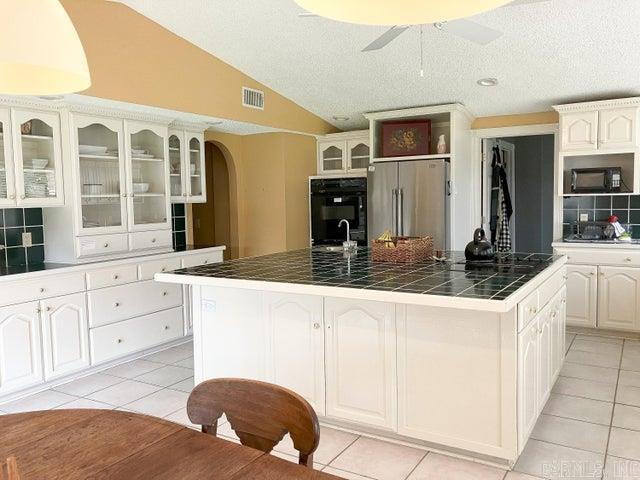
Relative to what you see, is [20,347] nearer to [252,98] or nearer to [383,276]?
[383,276]

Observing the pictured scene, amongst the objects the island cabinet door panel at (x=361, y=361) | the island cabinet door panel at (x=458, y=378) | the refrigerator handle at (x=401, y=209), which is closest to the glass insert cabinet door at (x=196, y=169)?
the refrigerator handle at (x=401, y=209)

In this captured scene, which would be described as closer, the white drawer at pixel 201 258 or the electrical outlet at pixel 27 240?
the electrical outlet at pixel 27 240

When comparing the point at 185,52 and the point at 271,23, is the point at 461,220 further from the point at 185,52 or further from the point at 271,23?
the point at 185,52

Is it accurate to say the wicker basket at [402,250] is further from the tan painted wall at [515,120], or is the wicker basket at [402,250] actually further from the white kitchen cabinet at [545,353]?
the tan painted wall at [515,120]

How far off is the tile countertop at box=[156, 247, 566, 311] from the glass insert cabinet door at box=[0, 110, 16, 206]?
1447 millimetres

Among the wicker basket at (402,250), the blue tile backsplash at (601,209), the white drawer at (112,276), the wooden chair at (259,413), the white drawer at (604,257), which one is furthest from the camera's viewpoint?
the blue tile backsplash at (601,209)

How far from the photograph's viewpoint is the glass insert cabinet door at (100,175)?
4117mm

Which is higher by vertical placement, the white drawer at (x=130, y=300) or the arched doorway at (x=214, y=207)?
the arched doorway at (x=214, y=207)

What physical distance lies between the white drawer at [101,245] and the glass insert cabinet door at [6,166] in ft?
1.91

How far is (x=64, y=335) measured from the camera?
3785mm

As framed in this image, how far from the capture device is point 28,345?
3555 mm

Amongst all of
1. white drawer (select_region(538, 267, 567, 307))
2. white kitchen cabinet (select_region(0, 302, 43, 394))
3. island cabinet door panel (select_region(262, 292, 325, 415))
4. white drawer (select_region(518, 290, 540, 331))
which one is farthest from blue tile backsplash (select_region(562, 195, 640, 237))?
white kitchen cabinet (select_region(0, 302, 43, 394))

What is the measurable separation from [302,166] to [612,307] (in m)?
3.52

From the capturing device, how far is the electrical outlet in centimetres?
420
